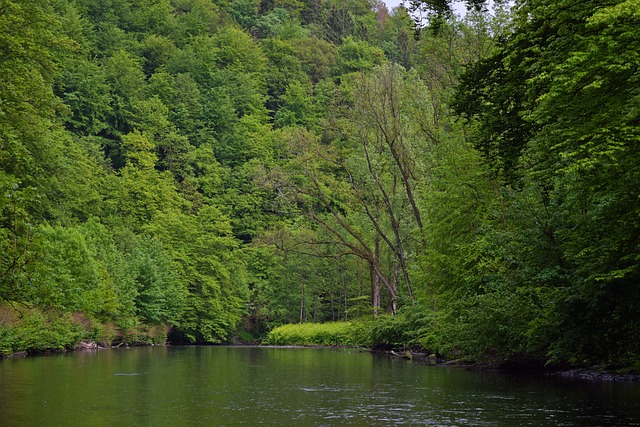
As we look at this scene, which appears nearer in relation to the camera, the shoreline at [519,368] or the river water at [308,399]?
the river water at [308,399]

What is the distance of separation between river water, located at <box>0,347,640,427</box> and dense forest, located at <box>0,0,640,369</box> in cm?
209

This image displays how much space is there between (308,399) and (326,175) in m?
30.7

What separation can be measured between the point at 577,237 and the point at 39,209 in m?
27.7

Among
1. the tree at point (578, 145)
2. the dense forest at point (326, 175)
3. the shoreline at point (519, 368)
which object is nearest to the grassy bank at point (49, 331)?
the dense forest at point (326, 175)

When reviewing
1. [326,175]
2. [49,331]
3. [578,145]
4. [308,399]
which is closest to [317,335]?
[326,175]

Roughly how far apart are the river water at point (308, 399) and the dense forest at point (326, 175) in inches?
82.5

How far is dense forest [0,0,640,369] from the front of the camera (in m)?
16.7

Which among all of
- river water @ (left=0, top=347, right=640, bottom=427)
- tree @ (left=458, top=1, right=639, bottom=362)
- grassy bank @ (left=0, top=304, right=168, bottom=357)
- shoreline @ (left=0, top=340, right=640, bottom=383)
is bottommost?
river water @ (left=0, top=347, right=640, bottom=427)

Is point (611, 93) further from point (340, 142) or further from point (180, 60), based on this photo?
point (180, 60)

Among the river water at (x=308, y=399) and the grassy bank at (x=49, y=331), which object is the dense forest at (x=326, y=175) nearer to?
the grassy bank at (x=49, y=331)

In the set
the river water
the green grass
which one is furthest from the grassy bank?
the green grass

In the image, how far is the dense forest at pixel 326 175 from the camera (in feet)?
54.7

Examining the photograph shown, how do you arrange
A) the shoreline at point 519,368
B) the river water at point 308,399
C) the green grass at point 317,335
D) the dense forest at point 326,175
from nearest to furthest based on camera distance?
the river water at point 308,399 < the dense forest at point 326,175 < the shoreline at point 519,368 < the green grass at point 317,335

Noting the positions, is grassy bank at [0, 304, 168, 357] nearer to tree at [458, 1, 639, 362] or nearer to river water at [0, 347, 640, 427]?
river water at [0, 347, 640, 427]
